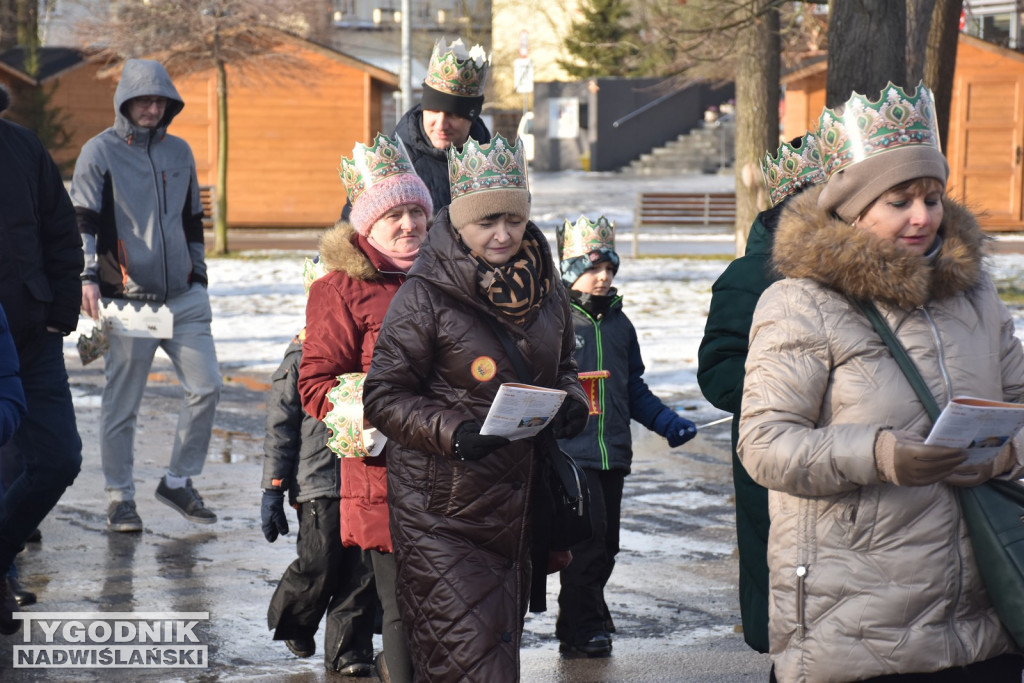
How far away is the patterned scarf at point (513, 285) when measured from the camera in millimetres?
3902

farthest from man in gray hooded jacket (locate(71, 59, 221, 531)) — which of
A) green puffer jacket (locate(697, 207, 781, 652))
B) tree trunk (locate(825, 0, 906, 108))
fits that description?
tree trunk (locate(825, 0, 906, 108))

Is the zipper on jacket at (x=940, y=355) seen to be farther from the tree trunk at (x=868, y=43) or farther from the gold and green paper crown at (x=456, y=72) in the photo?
the tree trunk at (x=868, y=43)

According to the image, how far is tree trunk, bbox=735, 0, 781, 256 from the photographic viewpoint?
15.4 m

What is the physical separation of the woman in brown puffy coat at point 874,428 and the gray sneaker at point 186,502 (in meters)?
4.65

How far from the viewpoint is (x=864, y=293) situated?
318 centimetres

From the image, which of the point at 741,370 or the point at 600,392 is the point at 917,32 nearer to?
the point at 600,392

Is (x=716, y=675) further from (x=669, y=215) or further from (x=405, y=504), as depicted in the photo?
(x=669, y=215)

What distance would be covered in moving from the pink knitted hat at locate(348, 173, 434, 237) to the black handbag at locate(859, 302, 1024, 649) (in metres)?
2.00

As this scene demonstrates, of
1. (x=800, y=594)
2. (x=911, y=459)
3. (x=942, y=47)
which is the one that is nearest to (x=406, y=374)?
(x=800, y=594)

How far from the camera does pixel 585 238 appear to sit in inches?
231

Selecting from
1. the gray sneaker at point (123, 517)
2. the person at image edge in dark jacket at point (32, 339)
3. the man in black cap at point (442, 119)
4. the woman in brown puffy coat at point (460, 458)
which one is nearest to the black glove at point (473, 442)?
the woman in brown puffy coat at point (460, 458)

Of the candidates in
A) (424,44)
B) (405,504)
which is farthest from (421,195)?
(424,44)

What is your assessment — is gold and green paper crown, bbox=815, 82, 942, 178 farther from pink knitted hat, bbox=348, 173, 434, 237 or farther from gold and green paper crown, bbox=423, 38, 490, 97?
gold and green paper crown, bbox=423, 38, 490, 97

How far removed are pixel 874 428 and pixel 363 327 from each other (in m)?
2.00
